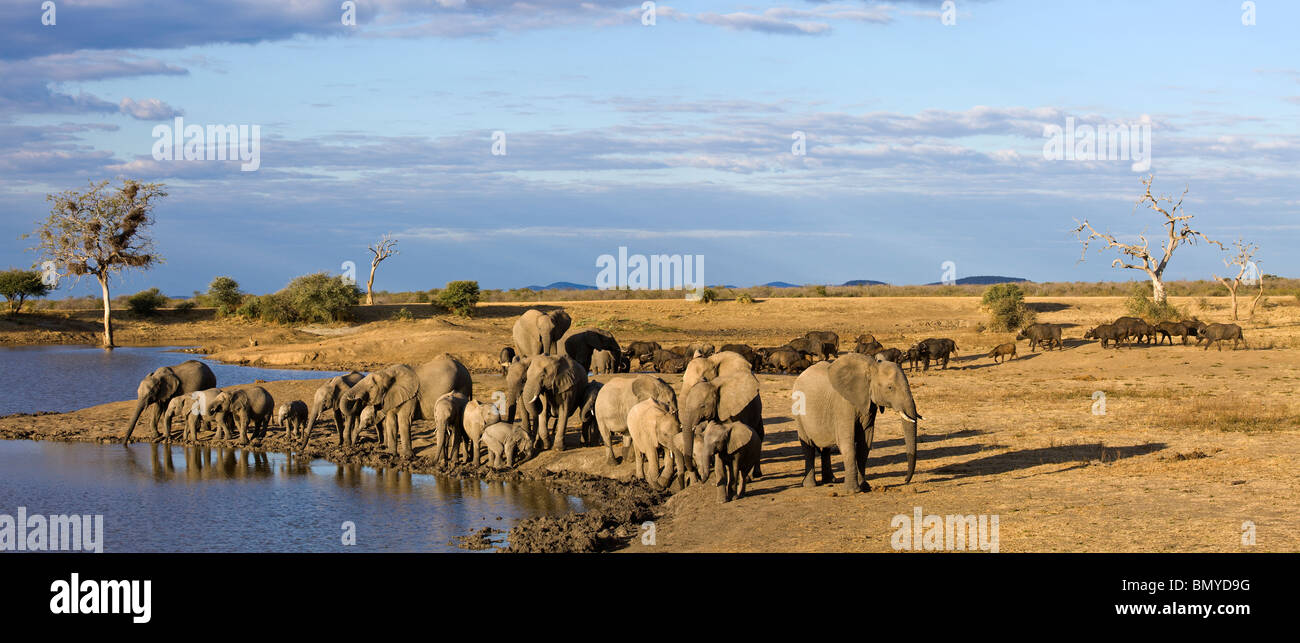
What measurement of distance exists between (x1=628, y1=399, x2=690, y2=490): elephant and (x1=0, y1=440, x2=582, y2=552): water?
1304 millimetres

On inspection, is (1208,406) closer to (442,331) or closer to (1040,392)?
(1040,392)

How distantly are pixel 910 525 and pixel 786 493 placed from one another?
275 cm

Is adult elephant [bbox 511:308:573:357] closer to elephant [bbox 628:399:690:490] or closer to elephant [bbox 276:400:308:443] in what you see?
elephant [bbox 276:400:308:443]

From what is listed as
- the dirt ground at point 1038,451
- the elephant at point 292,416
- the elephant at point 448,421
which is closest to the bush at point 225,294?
the dirt ground at point 1038,451

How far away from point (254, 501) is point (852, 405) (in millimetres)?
9237

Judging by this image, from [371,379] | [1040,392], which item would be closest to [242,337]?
[371,379]

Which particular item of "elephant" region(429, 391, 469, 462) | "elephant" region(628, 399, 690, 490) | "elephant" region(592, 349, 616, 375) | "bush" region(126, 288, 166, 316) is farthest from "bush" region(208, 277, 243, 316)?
"elephant" region(628, 399, 690, 490)

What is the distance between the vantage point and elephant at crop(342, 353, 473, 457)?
798 inches

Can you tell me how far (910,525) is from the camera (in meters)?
12.2

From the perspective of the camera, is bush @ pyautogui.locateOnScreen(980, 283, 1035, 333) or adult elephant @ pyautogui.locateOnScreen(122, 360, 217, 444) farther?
bush @ pyautogui.locateOnScreen(980, 283, 1035, 333)

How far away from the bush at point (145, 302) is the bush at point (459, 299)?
17037mm

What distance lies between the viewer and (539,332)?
2347cm

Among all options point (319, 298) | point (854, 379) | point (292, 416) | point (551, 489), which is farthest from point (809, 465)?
point (319, 298)

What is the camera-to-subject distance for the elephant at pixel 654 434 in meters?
15.6
